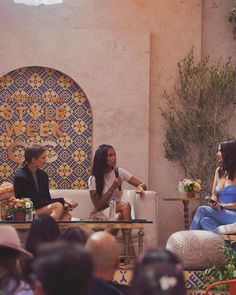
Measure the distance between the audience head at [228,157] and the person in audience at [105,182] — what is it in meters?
1.09

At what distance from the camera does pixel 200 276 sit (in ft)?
23.0

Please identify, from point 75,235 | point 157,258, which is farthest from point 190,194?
point 157,258

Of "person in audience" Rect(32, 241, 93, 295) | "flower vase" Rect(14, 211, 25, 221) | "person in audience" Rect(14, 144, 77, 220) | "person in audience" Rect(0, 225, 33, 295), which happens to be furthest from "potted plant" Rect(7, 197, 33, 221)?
"person in audience" Rect(32, 241, 93, 295)

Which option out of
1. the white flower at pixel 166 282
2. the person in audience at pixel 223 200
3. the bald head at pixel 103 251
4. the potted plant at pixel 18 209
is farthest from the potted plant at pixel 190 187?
the white flower at pixel 166 282

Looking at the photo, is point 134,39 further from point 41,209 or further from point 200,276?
point 200,276

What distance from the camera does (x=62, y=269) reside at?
178 cm

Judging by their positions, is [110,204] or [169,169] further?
[169,169]

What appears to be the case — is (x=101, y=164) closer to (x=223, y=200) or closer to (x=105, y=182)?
(x=105, y=182)

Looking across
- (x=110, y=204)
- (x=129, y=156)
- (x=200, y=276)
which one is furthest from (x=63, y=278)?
(x=129, y=156)

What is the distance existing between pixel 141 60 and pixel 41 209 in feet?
10.2

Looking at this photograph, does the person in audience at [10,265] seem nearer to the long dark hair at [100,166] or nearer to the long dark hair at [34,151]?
the long dark hair at [34,151]

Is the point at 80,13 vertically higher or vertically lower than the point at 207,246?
higher

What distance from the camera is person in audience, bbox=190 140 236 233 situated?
8141 mm

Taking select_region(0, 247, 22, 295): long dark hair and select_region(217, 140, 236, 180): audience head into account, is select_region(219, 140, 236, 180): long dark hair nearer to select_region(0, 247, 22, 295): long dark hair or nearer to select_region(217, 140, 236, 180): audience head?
select_region(217, 140, 236, 180): audience head
